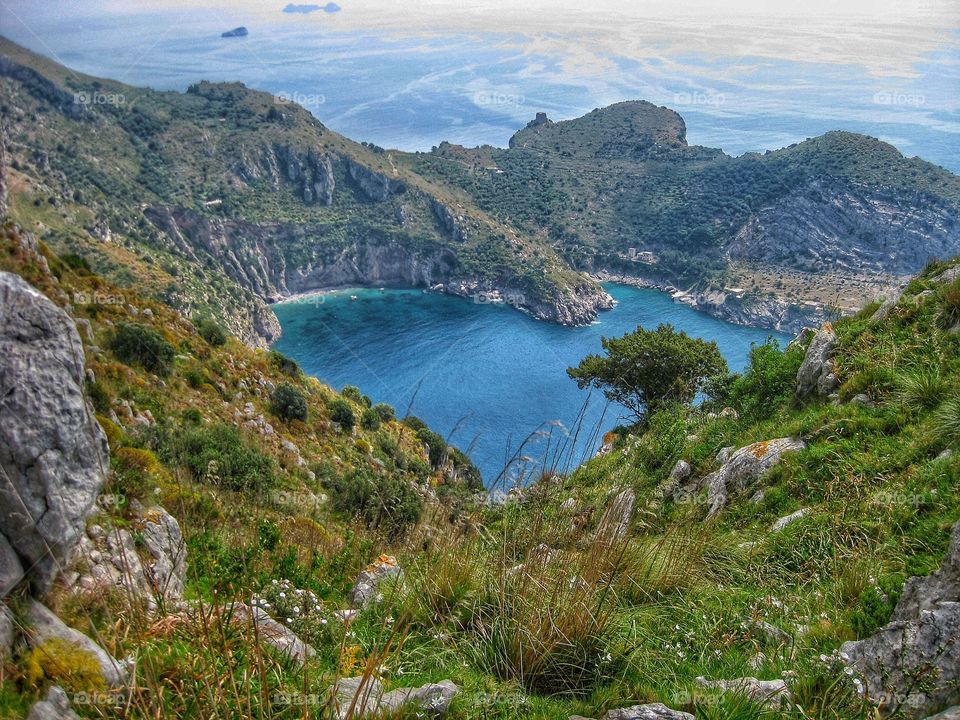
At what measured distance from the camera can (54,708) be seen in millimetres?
2199

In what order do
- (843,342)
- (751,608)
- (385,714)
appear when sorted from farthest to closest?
(843,342) → (751,608) → (385,714)

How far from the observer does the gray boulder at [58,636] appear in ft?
8.29

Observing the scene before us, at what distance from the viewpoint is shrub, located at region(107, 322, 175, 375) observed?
620 inches

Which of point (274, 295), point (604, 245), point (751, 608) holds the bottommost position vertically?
point (274, 295)

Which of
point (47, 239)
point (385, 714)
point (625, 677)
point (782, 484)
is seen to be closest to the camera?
point (385, 714)

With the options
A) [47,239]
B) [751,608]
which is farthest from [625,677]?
[47,239]

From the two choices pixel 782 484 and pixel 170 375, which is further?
pixel 170 375

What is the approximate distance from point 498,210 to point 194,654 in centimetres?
12928

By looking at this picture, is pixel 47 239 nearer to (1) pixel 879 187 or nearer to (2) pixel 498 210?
(2) pixel 498 210

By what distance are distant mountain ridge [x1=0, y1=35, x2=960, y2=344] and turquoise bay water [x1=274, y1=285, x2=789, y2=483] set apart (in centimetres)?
542

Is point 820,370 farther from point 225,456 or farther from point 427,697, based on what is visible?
point 225,456

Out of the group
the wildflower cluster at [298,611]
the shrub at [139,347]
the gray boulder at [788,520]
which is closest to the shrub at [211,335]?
the shrub at [139,347]

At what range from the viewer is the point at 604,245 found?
393ft

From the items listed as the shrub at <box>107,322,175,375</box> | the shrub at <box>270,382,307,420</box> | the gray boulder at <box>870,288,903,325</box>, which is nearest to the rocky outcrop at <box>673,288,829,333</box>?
the shrub at <box>270,382,307,420</box>
